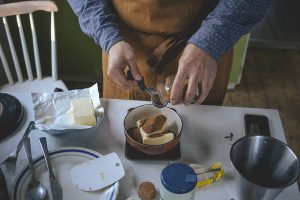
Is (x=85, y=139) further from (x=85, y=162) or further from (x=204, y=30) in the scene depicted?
(x=204, y=30)

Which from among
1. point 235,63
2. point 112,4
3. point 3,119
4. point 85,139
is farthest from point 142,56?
point 235,63

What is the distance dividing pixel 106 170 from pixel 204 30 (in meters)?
0.39

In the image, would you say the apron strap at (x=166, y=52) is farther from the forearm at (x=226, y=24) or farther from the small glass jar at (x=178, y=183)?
the small glass jar at (x=178, y=183)

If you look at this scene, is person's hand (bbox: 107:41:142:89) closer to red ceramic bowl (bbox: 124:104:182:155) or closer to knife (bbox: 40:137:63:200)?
red ceramic bowl (bbox: 124:104:182:155)

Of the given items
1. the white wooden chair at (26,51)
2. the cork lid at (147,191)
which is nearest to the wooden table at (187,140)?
the cork lid at (147,191)

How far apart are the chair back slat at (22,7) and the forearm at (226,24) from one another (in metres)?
0.71

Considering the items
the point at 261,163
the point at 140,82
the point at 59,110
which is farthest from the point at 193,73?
the point at 59,110

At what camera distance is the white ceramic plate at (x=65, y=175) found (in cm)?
68

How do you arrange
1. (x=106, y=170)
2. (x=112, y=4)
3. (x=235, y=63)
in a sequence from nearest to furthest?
(x=106, y=170)
(x=112, y=4)
(x=235, y=63)

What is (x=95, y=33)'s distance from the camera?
0.89m

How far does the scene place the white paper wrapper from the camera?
767mm

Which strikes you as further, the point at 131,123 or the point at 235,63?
the point at 235,63

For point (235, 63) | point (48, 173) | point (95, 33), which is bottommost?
point (235, 63)

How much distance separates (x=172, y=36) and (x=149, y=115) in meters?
0.24
